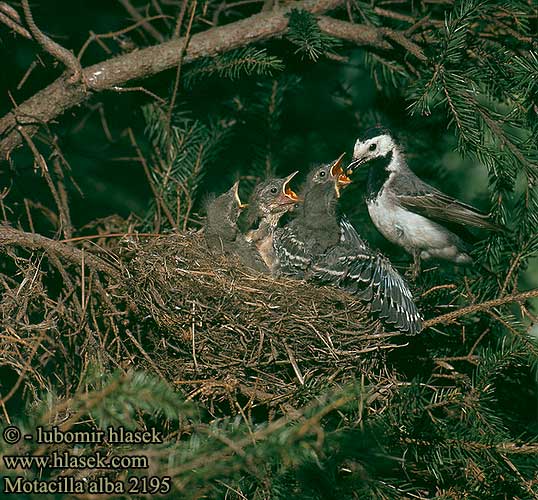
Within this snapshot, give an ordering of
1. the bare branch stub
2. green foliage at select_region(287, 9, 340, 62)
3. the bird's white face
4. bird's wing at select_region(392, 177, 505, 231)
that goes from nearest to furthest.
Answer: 1. the bare branch stub
2. green foliage at select_region(287, 9, 340, 62)
3. bird's wing at select_region(392, 177, 505, 231)
4. the bird's white face

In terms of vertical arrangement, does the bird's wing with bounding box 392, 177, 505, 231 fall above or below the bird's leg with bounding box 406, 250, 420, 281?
above

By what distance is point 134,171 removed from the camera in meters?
4.50

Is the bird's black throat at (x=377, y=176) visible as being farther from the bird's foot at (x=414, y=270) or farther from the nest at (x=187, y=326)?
the nest at (x=187, y=326)

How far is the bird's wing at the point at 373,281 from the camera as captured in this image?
294cm

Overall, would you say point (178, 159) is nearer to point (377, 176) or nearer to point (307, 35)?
point (307, 35)

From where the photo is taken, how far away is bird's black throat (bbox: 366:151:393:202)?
372 centimetres

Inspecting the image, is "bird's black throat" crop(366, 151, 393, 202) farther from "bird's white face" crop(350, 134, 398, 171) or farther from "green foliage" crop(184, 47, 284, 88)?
"green foliage" crop(184, 47, 284, 88)

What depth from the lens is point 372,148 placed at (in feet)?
12.0

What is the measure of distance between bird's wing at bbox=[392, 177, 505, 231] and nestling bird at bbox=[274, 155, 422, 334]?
0.92ft

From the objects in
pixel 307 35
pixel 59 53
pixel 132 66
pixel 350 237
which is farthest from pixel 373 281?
pixel 59 53

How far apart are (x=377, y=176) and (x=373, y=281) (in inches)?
31.4

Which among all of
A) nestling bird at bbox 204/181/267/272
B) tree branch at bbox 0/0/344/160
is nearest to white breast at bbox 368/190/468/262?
nestling bird at bbox 204/181/267/272

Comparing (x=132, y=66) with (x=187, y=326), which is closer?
(x=187, y=326)

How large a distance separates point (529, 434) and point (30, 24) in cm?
249
